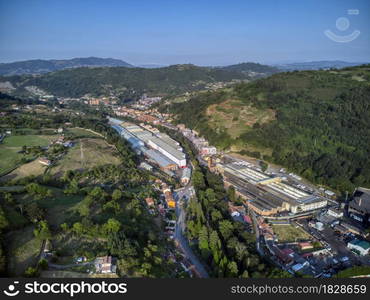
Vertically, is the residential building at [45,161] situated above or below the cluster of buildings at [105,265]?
above

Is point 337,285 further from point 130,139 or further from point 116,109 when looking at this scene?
point 116,109

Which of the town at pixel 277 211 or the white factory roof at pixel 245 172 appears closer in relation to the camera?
the town at pixel 277 211

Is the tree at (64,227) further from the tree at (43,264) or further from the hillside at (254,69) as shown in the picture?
the hillside at (254,69)

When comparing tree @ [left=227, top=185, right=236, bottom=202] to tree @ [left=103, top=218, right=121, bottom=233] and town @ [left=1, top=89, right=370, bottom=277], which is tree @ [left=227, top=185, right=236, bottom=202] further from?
tree @ [left=103, top=218, right=121, bottom=233]

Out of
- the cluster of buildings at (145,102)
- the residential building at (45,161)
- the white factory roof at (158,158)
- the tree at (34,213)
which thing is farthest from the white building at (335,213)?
the cluster of buildings at (145,102)

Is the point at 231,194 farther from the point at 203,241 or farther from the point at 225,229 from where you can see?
the point at 203,241

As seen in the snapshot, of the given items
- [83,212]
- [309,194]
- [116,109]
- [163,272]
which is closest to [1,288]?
[163,272]

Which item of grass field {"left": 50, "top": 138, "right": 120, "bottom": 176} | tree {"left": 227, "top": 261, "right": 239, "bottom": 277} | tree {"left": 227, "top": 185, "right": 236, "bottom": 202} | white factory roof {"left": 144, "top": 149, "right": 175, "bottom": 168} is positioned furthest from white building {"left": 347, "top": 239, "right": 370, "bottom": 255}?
grass field {"left": 50, "top": 138, "right": 120, "bottom": 176}

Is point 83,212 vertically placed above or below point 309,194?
above
